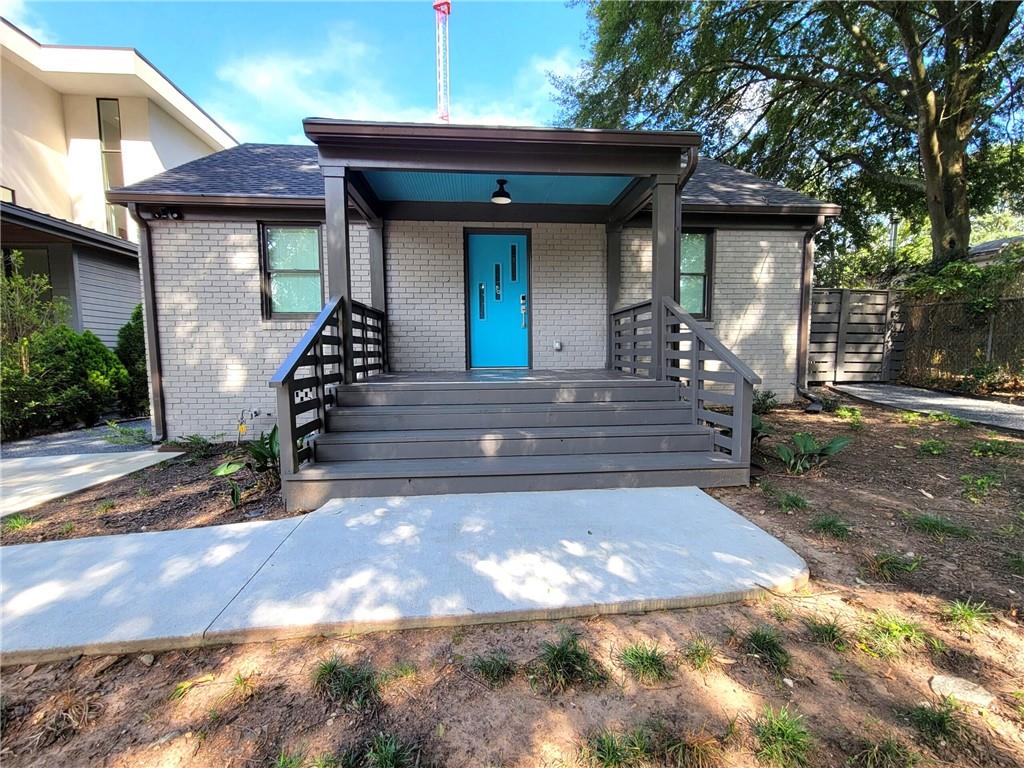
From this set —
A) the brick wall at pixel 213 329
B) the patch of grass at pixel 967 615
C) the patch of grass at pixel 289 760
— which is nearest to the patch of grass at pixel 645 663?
the patch of grass at pixel 289 760

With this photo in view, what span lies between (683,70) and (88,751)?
14655 mm

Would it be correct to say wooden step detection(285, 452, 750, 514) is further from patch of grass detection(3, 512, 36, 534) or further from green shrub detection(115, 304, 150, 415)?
green shrub detection(115, 304, 150, 415)

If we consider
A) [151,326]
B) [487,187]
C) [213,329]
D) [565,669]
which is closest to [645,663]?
[565,669]

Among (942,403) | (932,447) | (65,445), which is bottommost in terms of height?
(65,445)

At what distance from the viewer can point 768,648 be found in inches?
71.2

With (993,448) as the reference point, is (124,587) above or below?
below

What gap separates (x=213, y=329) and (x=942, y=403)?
417 inches

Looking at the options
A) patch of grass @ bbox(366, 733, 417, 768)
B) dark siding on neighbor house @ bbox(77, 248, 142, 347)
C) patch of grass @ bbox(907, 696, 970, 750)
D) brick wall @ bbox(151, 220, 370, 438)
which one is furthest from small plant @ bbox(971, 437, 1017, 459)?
dark siding on neighbor house @ bbox(77, 248, 142, 347)

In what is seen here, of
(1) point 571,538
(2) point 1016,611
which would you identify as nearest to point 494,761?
(1) point 571,538

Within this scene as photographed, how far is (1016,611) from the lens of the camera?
2.08 metres

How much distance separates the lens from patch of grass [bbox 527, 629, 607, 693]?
1653 mm

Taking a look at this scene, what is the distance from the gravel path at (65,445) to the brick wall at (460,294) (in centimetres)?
373

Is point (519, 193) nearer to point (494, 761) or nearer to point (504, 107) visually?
point (494, 761)

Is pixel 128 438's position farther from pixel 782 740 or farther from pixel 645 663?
pixel 782 740
